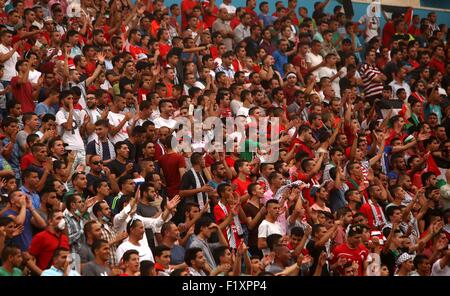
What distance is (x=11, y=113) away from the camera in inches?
512

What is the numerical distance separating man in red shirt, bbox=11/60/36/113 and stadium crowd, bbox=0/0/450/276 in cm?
2

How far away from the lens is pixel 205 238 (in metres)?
11.6

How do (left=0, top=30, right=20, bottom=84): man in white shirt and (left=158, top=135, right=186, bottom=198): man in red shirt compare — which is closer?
(left=158, top=135, right=186, bottom=198): man in red shirt

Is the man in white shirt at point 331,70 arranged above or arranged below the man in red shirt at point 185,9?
below

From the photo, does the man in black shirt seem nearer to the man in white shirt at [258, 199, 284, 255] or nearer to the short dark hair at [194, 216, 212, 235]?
the short dark hair at [194, 216, 212, 235]

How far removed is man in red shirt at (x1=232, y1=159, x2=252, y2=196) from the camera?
13.0 m

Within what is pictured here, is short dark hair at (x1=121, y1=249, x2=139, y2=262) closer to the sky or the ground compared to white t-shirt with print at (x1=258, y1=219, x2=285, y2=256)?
closer to the sky

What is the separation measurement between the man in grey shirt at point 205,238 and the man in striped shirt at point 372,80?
6.57 metres

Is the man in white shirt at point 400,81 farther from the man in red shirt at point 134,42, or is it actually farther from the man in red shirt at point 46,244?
the man in red shirt at point 46,244

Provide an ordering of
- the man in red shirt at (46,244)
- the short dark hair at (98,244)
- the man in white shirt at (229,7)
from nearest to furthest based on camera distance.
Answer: the short dark hair at (98,244)
the man in red shirt at (46,244)
the man in white shirt at (229,7)

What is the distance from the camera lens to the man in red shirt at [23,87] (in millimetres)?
13516

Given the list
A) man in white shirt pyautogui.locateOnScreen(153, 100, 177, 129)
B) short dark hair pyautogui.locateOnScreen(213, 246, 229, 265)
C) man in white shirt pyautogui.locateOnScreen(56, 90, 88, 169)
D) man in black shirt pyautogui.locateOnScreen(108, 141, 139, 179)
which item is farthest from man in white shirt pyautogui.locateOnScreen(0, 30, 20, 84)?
short dark hair pyautogui.locateOnScreen(213, 246, 229, 265)

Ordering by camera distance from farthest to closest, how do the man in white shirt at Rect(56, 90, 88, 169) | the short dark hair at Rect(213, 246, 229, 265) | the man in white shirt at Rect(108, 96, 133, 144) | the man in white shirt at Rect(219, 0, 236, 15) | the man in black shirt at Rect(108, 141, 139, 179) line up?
the man in white shirt at Rect(219, 0, 236, 15) < the man in white shirt at Rect(108, 96, 133, 144) < the man in white shirt at Rect(56, 90, 88, 169) < the man in black shirt at Rect(108, 141, 139, 179) < the short dark hair at Rect(213, 246, 229, 265)

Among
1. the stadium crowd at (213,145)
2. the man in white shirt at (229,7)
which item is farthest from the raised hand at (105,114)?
the man in white shirt at (229,7)
